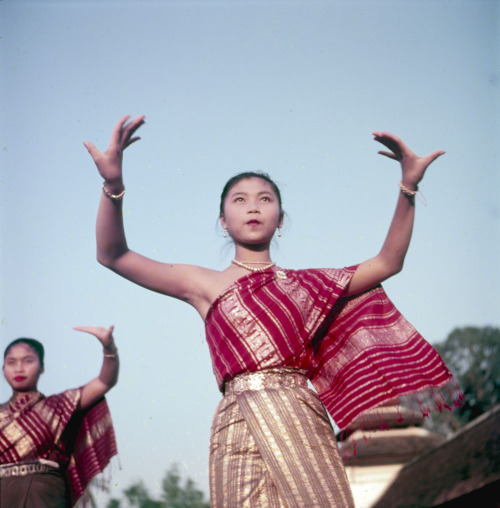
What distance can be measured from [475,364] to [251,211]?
33588 mm

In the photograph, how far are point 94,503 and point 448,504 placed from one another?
8.65 meters

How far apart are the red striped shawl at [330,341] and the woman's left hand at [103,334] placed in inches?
43.2

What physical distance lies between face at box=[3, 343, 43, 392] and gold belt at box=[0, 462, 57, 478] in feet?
1.96

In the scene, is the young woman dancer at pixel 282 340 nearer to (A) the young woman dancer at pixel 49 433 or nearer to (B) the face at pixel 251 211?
(B) the face at pixel 251 211

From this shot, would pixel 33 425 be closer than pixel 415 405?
No

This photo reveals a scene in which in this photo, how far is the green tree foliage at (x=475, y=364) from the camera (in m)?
33.0

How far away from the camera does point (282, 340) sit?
4.39 m

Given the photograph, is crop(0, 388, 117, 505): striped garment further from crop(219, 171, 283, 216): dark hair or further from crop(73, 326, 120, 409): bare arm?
crop(219, 171, 283, 216): dark hair

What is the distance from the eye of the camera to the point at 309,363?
455cm

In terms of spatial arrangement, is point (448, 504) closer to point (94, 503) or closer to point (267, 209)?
point (94, 503)

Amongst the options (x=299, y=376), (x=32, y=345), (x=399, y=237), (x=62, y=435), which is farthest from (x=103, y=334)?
(x=399, y=237)

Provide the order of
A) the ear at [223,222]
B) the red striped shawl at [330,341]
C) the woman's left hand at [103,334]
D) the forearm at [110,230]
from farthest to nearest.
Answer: the woman's left hand at [103,334] → the ear at [223,222] → the forearm at [110,230] → the red striped shawl at [330,341]

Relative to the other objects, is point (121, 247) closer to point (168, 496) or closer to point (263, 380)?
point (263, 380)

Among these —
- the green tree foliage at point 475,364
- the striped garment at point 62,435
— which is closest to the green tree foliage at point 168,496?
the striped garment at point 62,435
